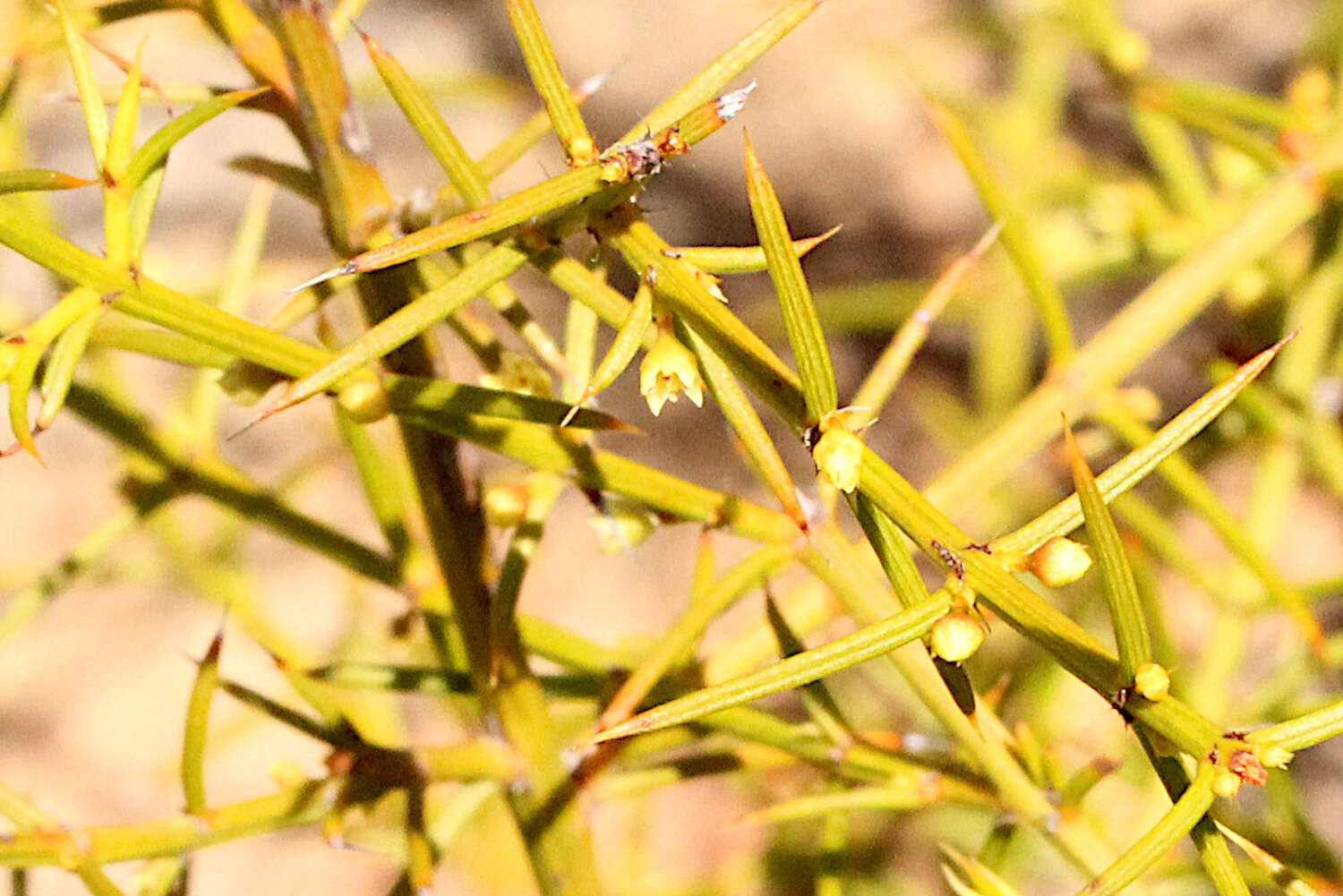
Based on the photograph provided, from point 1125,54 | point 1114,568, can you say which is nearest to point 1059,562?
point 1114,568

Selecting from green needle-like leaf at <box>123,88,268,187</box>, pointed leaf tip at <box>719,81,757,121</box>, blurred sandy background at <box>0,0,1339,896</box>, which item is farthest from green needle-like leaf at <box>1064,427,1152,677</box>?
blurred sandy background at <box>0,0,1339,896</box>

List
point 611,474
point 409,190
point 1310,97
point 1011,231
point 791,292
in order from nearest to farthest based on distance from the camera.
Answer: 1. point 791,292
2. point 611,474
3. point 1011,231
4. point 1310,97
5. point 409,190

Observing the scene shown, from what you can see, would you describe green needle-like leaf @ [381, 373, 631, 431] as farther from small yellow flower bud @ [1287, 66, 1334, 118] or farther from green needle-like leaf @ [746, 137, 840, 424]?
small yellow flower bud @ [1287, 66, 1334, 118]

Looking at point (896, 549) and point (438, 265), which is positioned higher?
point (438, 265)

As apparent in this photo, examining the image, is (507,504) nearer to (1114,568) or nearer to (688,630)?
(688,630)

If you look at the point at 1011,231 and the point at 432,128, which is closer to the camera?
the point at 432,128

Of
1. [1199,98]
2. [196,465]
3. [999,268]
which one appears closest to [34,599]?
[196,465]

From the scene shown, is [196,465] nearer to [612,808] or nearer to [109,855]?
[109,855]
